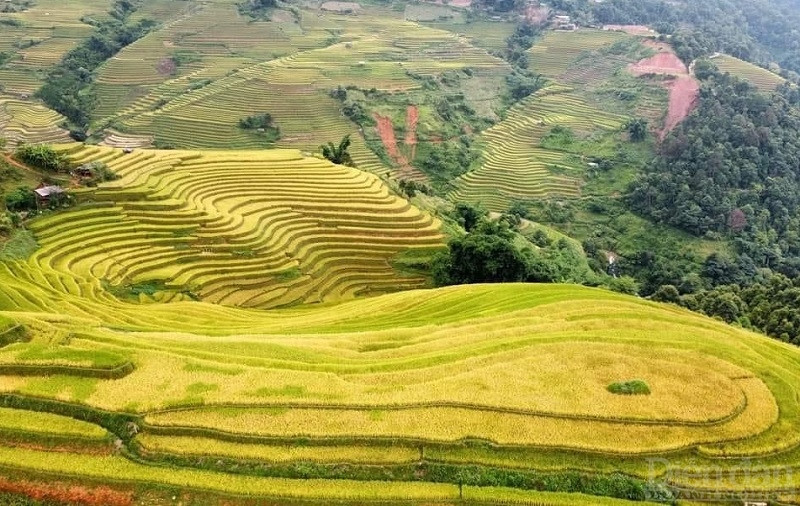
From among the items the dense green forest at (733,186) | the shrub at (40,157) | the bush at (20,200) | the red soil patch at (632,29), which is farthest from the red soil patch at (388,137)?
the red soil patch at (632,29)

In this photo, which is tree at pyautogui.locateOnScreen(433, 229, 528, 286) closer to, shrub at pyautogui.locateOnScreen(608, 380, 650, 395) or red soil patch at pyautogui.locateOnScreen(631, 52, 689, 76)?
shrub at pyautogui.locateOnScreen(608, 380, 650, 395)

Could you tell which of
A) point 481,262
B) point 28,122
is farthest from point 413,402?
point 28,122

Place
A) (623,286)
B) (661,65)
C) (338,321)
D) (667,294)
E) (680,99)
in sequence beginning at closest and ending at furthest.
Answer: (338,321) < (623,286) < (667,294) < (680,99) < (661,65)

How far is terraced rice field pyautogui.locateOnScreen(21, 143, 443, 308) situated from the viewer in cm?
2634

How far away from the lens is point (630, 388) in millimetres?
13672

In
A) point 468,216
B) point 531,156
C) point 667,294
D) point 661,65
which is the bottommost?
point 667,294

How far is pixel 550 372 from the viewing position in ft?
47.8

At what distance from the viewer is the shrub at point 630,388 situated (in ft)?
44.7

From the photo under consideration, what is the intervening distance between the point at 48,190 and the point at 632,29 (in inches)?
3275

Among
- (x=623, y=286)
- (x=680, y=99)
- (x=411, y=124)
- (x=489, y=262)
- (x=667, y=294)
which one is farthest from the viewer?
(x=680, y=99)

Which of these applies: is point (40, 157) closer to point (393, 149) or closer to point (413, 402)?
point (413, 402)

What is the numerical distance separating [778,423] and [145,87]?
70016mm

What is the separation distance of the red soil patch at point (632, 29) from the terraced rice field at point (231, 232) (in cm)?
6277

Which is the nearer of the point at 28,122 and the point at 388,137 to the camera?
the point at 28,122
